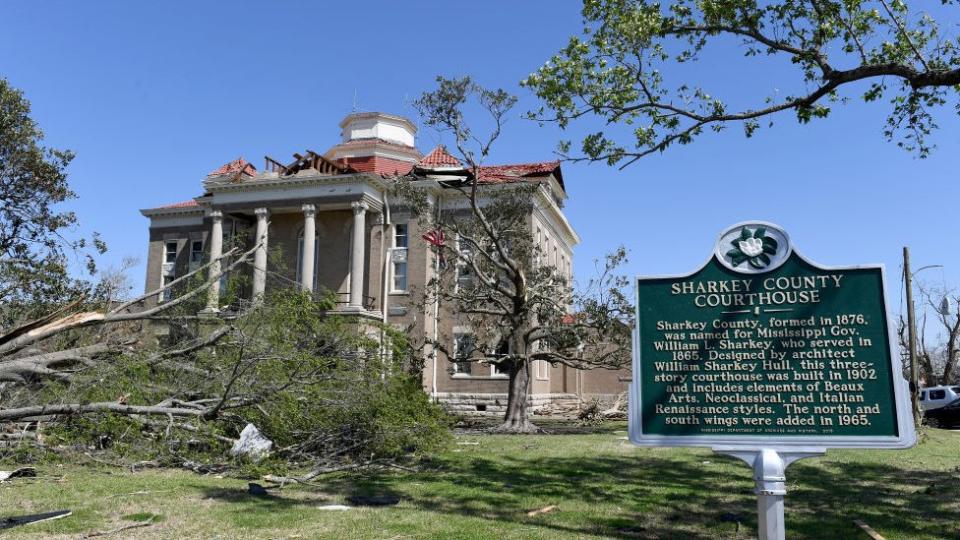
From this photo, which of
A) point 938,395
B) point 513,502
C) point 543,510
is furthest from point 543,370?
point 543,510

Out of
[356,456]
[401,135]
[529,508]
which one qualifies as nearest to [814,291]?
[529,508]

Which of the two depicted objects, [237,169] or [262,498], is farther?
[237,169]

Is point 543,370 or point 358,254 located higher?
point 358,254

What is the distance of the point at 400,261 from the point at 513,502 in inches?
1049

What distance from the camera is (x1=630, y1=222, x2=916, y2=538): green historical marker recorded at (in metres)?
5.34

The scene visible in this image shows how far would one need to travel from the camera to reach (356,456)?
11938 millimetres

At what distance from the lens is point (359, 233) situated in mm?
33031

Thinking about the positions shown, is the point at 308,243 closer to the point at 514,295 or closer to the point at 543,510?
the point at 514,295

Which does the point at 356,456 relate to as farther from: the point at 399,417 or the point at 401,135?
the point at 401,135

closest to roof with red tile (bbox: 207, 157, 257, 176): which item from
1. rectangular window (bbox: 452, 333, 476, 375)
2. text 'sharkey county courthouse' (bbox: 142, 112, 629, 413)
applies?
text 'sharkey county courthouse' (bbox: 142, 112, 629, 413)

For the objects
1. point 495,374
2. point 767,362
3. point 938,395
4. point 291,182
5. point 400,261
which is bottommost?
point 938,395

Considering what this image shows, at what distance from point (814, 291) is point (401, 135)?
38.5m

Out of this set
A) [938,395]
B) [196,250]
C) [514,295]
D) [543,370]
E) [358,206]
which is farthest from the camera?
[196,250]

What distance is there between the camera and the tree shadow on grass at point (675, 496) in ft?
23.5
